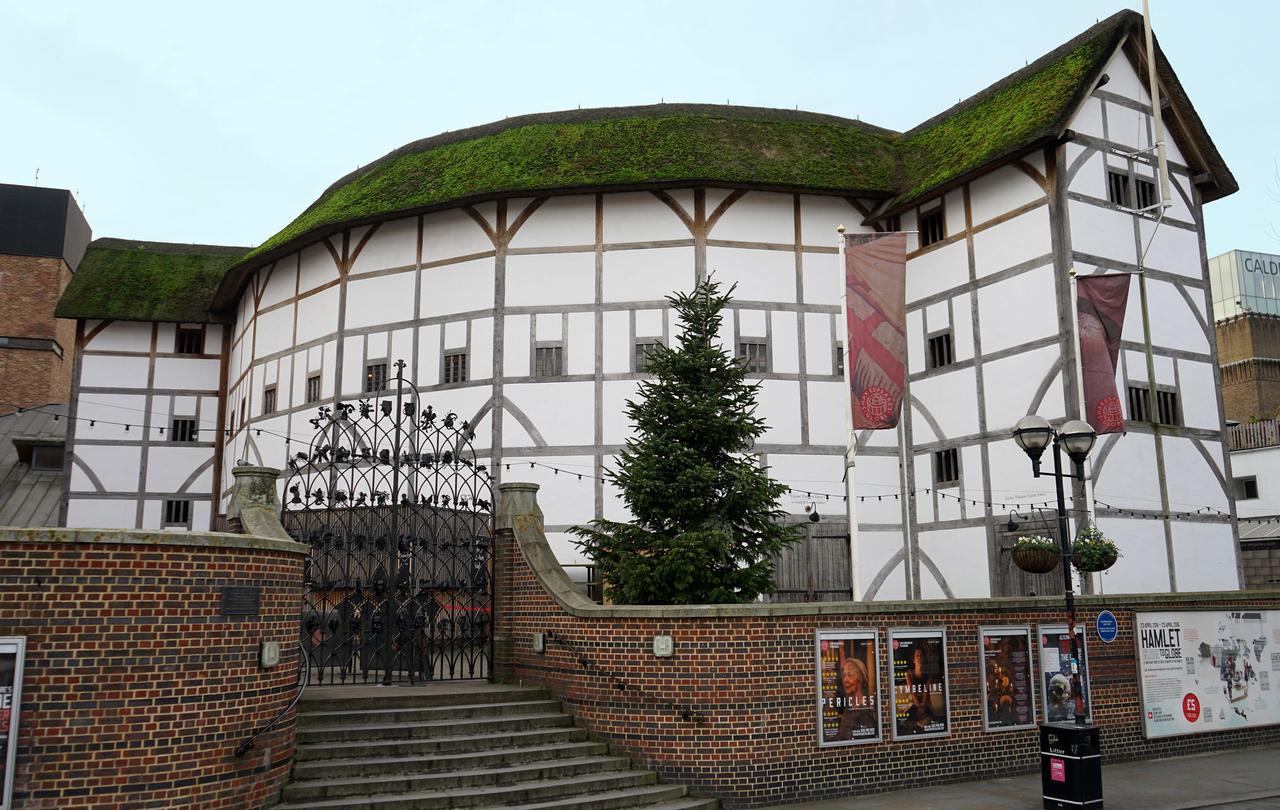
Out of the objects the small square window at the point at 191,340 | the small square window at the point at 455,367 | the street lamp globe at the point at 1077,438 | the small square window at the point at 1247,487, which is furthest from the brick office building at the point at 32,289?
the small square window at the point at 1247,487

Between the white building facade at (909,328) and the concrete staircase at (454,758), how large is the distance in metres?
9.41

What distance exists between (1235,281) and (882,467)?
197 feet

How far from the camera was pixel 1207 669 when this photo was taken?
14172 mm

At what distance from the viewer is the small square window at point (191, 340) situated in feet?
108

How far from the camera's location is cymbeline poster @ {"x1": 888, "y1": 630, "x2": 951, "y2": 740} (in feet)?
38.0

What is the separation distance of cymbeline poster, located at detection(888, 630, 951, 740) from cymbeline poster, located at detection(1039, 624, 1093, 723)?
1651 mm

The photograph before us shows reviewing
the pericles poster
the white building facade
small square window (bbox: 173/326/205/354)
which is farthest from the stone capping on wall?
small square window (bbox: 173/326/205/354)

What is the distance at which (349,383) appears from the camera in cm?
2497

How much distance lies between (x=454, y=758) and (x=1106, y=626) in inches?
335

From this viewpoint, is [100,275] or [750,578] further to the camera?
[100,275]

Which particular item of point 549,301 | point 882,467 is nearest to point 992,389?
point 882,467

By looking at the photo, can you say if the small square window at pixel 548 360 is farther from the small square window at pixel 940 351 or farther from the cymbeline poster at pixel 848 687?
the cymbeline poster at pixel 848 687

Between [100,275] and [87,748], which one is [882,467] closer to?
[87,748]

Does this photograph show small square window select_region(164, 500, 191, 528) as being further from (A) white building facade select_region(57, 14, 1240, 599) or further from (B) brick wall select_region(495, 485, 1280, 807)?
(B) brick wall select_region(495, 485, 1280, 807)
